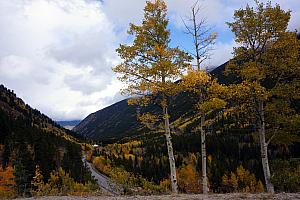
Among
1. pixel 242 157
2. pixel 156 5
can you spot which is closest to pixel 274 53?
pixel 156 5

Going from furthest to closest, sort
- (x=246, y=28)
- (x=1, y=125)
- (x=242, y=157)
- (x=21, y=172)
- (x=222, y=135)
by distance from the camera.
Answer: (x=222, y=135) → (x=242, y=157) → (x=1, y=125) → (x=21, y=172) → (x=246, y=28)

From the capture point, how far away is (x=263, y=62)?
17.7 meters

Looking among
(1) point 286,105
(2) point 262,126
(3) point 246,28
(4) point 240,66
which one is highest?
(3) point 246,28

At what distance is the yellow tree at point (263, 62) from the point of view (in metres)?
16.5

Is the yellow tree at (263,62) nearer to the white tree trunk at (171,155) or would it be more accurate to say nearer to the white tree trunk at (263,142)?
the white tree trunk at (263,142)

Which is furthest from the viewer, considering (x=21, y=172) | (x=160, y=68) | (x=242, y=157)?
(x=242, y=157)

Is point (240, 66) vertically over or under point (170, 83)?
over

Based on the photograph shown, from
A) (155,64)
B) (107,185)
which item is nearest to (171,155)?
(155,64)

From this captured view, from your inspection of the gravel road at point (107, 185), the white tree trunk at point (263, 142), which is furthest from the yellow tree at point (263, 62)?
the gravel road at point (107, 185)

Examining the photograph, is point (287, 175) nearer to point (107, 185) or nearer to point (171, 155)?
point (171, 155)

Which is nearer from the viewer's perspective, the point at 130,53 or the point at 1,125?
the point at 130,53

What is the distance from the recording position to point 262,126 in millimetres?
17281

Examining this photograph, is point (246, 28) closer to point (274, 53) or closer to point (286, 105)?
point (274, 53)

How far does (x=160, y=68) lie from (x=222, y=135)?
18880 centimetres
